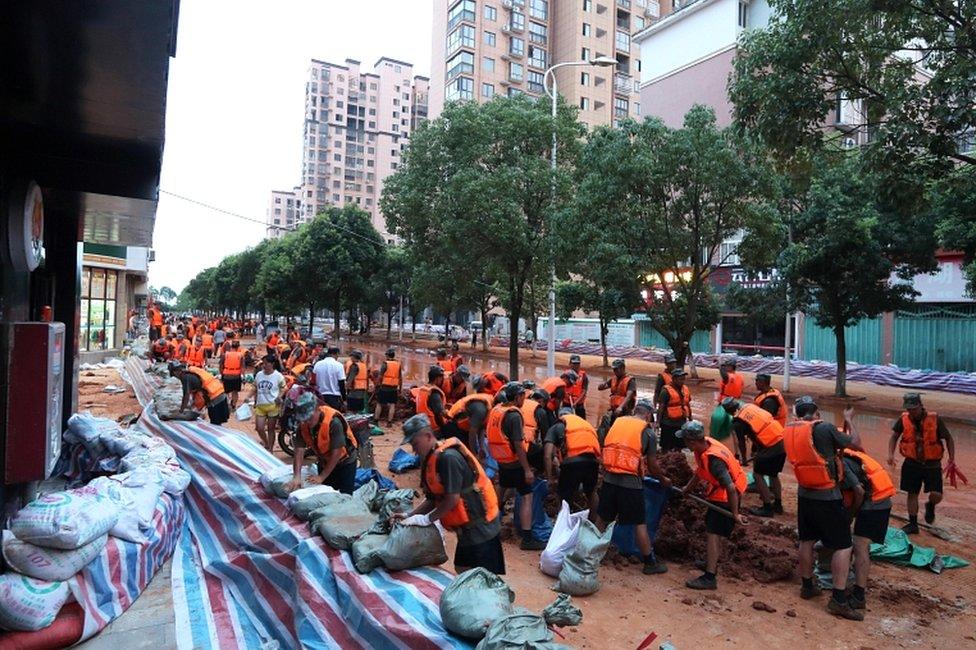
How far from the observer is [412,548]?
388 centimetres

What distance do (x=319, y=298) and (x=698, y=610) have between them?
36.6 metres

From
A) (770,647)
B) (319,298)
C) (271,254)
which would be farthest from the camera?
(271,254)

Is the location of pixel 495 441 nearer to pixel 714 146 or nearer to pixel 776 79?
pixel 776 79

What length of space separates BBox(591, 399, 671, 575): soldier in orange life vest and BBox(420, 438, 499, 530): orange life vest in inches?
78.1

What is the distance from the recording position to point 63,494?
13.9 ft

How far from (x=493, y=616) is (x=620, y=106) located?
64.8 meters

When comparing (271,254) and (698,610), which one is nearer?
(698,610)

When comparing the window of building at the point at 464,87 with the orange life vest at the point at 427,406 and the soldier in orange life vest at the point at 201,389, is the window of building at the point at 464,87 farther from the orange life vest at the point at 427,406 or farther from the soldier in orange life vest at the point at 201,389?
the orange life vest at the point at 427,406

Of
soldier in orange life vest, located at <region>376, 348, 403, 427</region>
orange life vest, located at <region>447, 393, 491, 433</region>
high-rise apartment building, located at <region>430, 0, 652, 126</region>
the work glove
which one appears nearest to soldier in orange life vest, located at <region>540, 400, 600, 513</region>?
orange life vest, located at <region>447, 393, 491, 433</region>

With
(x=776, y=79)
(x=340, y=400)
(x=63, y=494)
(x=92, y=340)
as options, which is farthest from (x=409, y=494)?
(x=92, y=340)

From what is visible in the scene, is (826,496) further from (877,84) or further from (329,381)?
(329,381)

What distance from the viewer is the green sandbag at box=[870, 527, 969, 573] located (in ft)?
19.8

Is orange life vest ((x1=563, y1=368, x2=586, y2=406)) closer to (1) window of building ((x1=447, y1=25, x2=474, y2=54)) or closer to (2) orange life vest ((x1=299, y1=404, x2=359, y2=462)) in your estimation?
(2) orange life vest ((x1=299, y1=404, x2=359, y2=462))

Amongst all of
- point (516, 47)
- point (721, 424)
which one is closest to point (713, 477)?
point (721, 424)
